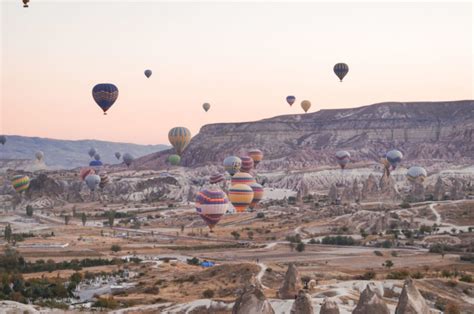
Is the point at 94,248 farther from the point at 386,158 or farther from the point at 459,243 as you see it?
the point at 386,158

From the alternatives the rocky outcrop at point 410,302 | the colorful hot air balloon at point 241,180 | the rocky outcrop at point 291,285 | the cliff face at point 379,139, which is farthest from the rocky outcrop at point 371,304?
the cliff face at point 379,139

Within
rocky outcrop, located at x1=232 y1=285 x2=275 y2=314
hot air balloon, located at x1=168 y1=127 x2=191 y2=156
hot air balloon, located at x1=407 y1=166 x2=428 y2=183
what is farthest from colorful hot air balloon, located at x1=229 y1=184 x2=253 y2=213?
rocky outcrop, located at x1=232 y1=285 x2=275 y2=314

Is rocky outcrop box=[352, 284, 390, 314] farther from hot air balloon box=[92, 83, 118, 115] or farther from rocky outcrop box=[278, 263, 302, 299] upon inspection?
hot air balloon box=[92, 83, 118, 115]

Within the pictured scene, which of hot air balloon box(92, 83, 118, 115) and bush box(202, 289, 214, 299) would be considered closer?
bush box(202, 289, 214, 299)

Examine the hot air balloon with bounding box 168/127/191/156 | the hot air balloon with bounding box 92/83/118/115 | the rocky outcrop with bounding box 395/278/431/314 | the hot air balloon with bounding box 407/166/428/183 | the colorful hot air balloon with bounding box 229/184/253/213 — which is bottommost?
the rocky outcrop with bounding box 395/278/431/314

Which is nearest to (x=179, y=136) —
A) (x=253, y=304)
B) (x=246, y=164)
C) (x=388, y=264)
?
(x=246, y=164)

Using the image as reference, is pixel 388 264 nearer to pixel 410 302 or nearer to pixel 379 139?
pixel 410 302
